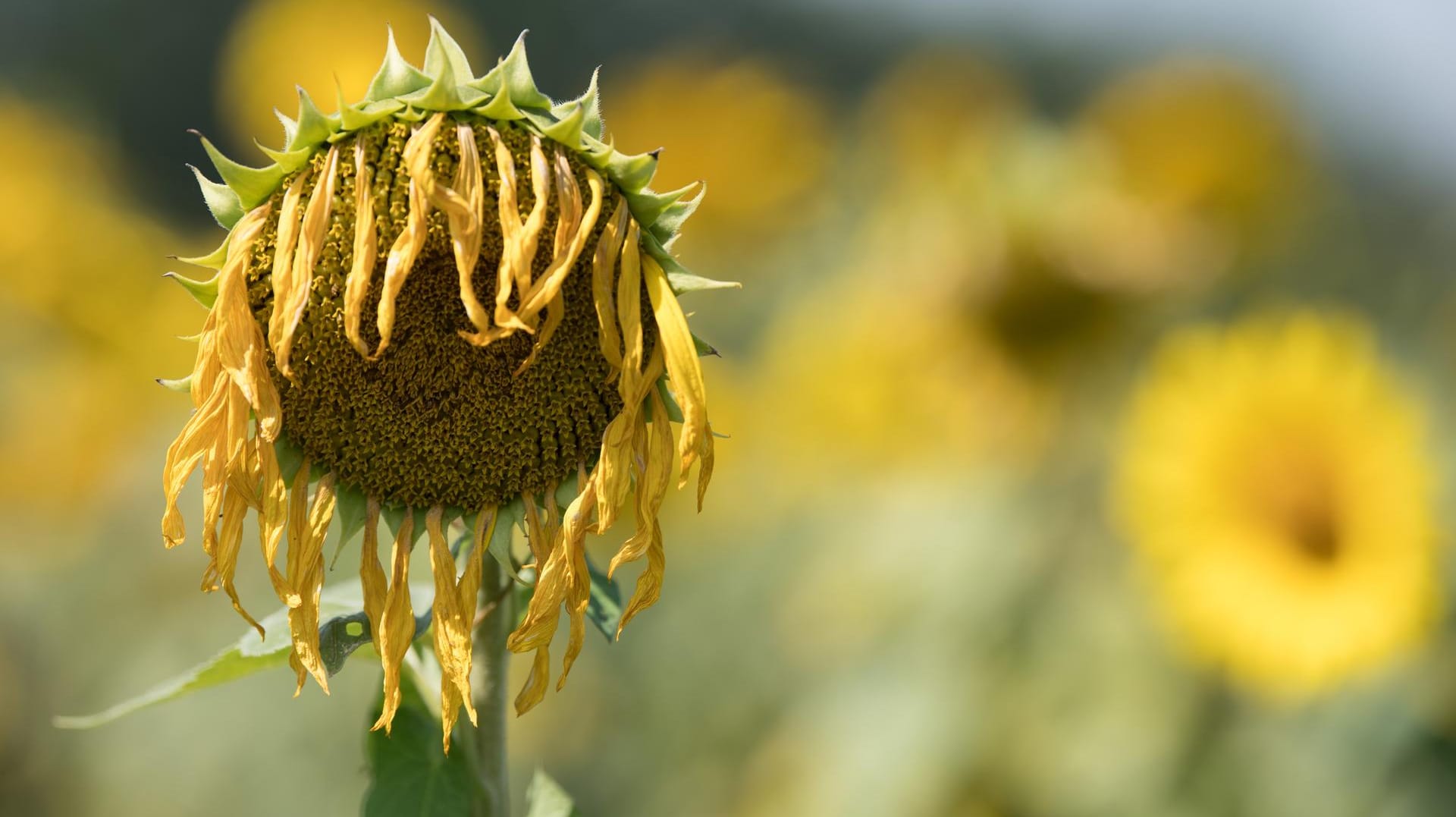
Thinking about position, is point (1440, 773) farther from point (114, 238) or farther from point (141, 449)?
point (114, 238)

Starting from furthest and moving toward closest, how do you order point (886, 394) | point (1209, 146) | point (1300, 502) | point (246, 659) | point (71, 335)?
point (71, 335) → point (1209, 146) → point (886, 394) → point (1300, 502) → point (246, 659)

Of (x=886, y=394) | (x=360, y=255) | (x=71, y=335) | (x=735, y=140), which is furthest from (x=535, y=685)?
(x=735, y=140)

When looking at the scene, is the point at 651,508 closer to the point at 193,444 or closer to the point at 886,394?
the point at 193,444

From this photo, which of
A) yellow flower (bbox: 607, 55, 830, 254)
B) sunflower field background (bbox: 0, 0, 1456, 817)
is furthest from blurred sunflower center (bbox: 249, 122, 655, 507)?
yellow flower (bbox: 607, 55, 830, 254)

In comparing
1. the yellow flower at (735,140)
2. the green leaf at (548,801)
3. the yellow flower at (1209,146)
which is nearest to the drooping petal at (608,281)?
the green leaf at (548,801)

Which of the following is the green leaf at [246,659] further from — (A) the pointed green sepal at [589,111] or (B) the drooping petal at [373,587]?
(A) the pointed green sepal at [589,111]
